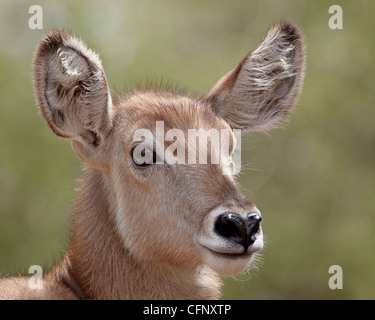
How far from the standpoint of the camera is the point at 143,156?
23.6 ft

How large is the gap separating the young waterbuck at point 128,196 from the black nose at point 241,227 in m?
0.11

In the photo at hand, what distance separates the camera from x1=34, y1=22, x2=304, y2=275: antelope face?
266 inches

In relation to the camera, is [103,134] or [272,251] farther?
[272,251]

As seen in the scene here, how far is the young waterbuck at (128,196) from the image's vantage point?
6.93 m

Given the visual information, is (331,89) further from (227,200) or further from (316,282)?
(227,200)

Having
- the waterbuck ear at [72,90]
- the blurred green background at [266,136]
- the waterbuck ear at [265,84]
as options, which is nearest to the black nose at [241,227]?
the waterbuck ear at [72,90]

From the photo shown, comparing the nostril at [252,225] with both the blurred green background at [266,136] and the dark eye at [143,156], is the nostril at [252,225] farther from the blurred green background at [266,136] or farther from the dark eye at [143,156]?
the blurred green background at [266,136]

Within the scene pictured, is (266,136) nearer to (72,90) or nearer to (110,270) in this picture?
(72,90)

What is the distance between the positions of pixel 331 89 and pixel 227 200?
16470mm

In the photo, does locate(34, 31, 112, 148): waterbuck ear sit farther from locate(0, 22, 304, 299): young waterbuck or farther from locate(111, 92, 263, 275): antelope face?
locate(111, 92, 263, 275): antelope face

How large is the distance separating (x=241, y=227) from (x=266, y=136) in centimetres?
1237

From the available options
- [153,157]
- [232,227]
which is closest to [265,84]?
[153,157]

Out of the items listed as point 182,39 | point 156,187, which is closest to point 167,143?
point 156,187
